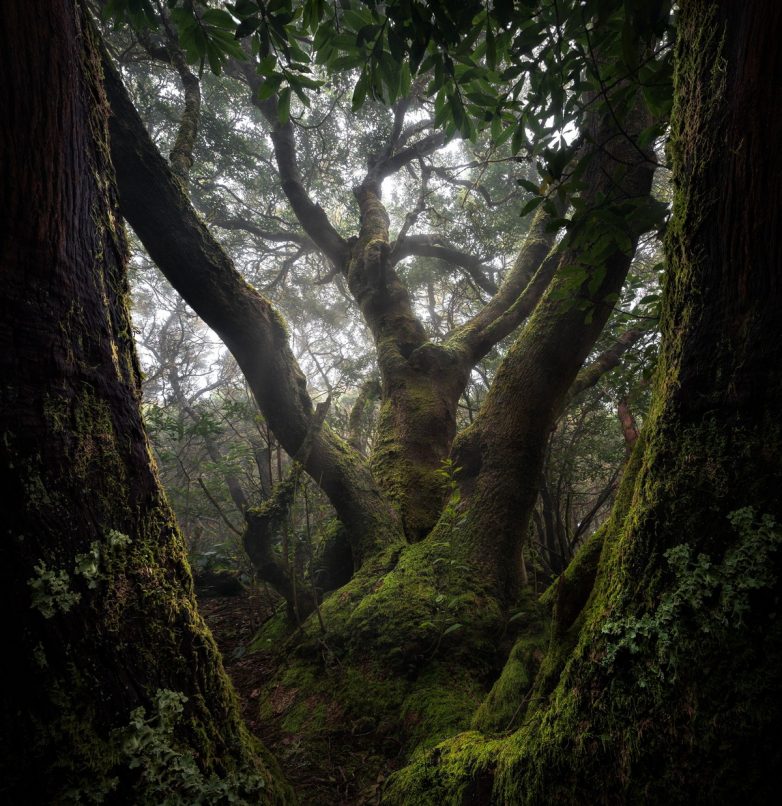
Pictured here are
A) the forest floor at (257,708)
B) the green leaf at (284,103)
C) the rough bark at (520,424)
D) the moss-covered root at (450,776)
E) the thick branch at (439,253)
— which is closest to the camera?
the moss-covered root at (450,776)

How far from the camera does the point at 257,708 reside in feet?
7.72

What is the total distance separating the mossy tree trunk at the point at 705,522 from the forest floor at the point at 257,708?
87 cm

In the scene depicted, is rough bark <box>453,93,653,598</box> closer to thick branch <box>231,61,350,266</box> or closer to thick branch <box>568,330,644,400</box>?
thick branch <box>568,330,644,400</box>

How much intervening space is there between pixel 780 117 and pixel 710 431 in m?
0.68

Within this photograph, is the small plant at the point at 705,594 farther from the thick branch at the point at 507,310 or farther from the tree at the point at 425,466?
the thick branch at the point at 507,310

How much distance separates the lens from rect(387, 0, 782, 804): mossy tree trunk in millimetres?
837

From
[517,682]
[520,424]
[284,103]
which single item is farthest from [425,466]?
[284,103]

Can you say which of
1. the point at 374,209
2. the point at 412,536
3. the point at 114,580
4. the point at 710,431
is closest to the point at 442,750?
the point at 114,580

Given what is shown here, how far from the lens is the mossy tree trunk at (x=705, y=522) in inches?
33.0

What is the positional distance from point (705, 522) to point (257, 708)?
97.7 inches

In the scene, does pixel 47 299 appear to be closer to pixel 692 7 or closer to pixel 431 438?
pixel 692 7

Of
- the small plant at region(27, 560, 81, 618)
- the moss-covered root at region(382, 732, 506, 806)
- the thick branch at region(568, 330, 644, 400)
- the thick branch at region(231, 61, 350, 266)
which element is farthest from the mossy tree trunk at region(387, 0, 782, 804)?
the thick branch at region(231, 61, 350, 266)

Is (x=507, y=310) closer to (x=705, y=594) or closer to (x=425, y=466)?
(x=425, y=466)

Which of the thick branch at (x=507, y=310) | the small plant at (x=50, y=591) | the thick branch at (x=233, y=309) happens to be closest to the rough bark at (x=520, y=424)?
the thick branch at (x=233, y=309)
